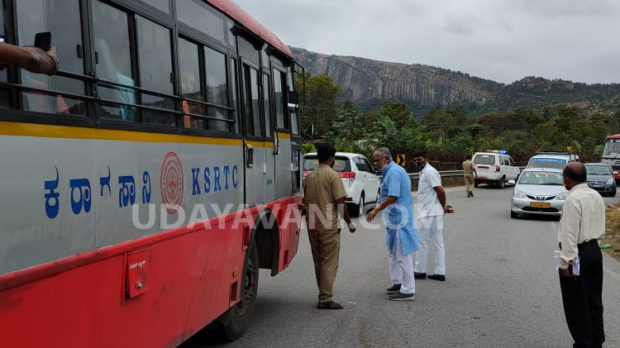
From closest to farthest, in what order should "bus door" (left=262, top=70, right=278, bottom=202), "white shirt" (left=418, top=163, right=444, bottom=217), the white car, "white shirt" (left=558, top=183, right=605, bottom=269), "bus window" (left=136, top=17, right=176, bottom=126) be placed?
"bus window" (left=136, top=17, right=176, bottom=126), "white shirt" (left=558, top=183, right=605, bottom=269), "bus door" (left=262, top=70, right=278, bottom=202), "white shirt" (left=418, top=163, right=444, bottom=217), the white car

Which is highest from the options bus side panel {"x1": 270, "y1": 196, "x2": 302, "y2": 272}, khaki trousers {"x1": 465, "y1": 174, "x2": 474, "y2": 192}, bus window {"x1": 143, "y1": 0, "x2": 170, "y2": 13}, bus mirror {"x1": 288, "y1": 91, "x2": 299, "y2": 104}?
bus window {"x1": 143, "y1": 0, "x2": 170, "y2": 13}

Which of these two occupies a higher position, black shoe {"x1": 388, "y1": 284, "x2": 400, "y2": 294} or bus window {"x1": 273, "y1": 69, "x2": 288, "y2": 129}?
bus window {"x1": 273, "y1": 69, "x2": 288, "y2": 129}

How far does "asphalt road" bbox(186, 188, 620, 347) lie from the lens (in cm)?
605

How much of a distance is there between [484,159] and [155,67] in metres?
31.7

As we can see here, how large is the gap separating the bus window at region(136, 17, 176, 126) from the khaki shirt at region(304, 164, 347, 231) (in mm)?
2991

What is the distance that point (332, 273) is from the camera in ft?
23.7

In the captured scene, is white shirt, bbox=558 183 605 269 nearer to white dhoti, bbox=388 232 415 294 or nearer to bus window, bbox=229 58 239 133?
white dhoti, bbox=388 232 415 294

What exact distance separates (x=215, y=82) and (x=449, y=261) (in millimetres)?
6579

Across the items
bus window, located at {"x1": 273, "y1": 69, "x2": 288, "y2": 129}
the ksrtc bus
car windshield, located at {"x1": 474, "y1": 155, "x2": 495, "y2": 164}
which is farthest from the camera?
the ksrtc bus

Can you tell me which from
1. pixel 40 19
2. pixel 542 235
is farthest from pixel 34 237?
pixel 542 235

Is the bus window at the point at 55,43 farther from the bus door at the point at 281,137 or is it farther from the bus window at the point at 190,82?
the bus door at the point at 281,137

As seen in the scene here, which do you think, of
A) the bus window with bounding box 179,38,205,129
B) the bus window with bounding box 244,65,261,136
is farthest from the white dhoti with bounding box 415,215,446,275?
the bus window with bounding box 179,38,205,129

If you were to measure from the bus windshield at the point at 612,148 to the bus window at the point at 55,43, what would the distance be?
41.0m

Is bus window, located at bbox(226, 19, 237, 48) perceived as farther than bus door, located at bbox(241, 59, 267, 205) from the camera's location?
No
